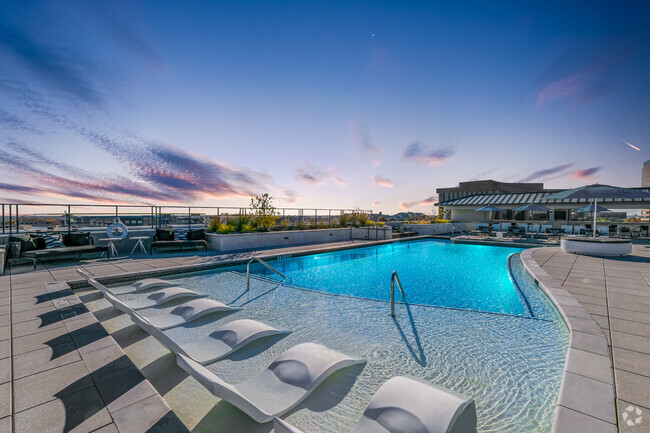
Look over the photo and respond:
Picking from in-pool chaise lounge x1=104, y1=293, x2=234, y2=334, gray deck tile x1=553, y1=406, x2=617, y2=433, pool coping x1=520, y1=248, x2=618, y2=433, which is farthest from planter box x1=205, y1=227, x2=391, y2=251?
gray deck tile x1=553, y1=406, x2=617, y2=433

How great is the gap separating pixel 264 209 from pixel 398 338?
9.61 metres

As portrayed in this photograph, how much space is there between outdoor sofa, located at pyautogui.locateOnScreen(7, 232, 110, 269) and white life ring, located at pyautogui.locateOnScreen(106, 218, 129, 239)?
1.80 feet

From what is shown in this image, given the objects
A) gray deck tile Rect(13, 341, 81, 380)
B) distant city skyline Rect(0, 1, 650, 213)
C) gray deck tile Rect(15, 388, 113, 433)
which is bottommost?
gray deck tile Rect(13, 341, 81, 380)

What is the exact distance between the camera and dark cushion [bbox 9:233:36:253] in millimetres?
6914

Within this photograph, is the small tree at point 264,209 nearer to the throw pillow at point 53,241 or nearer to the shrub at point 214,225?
the shrub at point 214,225

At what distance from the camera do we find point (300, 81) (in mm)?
10492

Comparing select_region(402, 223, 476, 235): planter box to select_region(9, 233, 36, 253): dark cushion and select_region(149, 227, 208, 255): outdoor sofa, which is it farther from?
select_region(9, 233, 36, 253): dark cushion

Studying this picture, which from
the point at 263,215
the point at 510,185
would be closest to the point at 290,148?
the point at 263,215

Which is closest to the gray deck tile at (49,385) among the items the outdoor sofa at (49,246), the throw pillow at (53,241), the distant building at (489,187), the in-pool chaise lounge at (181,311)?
the in-pool chaise lounge at (181,311)

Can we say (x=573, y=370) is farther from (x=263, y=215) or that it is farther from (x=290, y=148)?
(x=290, y=148)

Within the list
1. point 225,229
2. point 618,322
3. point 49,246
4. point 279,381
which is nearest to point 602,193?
point 618,322

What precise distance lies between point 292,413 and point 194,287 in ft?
15.0

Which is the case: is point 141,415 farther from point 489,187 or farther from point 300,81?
point 489,187

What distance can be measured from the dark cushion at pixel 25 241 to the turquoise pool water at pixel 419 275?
5749mm
